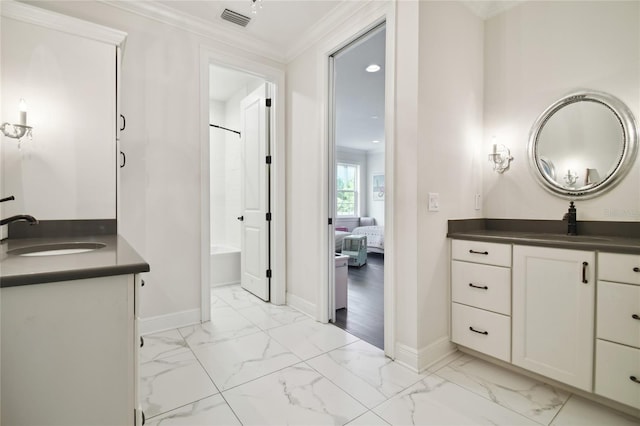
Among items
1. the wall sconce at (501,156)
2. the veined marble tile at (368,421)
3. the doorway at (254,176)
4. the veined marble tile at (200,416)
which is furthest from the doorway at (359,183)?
the wall sconce at (501,156)

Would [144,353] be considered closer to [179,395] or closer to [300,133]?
[179,395]

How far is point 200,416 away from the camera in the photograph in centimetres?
154

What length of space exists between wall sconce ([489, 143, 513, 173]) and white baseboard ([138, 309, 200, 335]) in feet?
9.73

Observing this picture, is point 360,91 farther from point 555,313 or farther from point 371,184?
point 371,184

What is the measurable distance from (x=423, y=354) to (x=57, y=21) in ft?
10.4

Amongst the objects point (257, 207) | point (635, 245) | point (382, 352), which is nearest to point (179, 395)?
point (382, 352)

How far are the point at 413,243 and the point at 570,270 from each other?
0.86 m

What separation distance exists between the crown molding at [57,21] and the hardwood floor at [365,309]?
285cm

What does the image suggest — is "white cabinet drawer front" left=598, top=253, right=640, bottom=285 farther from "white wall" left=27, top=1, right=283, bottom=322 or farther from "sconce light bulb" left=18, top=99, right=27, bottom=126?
"sconce light bulb" left=18, top=99, right=27, bottom=126

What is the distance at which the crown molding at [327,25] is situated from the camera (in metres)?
2.38

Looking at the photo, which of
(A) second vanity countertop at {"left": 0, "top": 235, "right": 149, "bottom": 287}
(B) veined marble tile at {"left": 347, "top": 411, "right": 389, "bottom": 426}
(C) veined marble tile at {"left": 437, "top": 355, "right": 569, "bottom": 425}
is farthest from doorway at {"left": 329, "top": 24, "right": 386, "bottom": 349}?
(A) second vanity countertop at {"left": 0, "top": 235, "right": 149, "bottom": 287}

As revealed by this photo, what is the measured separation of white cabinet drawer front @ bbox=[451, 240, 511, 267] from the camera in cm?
195

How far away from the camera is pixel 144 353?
7.18ft

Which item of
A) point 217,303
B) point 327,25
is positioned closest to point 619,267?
point 327,25
